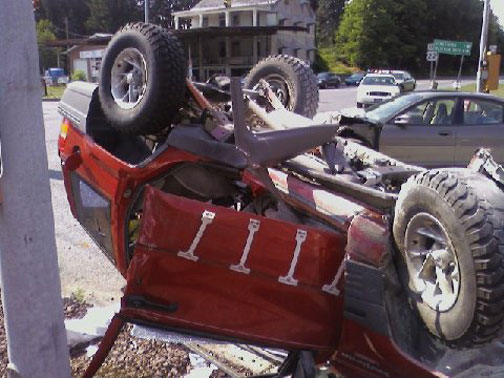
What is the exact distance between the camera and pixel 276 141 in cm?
321

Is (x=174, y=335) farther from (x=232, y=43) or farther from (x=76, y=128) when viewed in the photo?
(x=232, y=43)

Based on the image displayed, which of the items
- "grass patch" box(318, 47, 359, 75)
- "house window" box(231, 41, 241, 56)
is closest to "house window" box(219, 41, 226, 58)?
"house window" box(231, 41, 241, 56)

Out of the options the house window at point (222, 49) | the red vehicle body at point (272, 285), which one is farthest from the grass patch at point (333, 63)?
the red vehicle body at point (272, 285)

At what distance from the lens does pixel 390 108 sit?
991 cm

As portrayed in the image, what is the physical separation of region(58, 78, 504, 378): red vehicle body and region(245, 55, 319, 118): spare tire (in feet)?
8.29

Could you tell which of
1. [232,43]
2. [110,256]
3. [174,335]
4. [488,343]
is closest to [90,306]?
[110,256]

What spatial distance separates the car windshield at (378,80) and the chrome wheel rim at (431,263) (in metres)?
27.5

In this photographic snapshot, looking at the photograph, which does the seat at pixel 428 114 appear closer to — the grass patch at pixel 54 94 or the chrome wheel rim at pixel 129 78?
the chrome wheel rim at pixel 129 78

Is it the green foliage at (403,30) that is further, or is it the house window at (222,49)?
the green foliage at (403,30)

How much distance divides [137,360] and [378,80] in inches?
1079

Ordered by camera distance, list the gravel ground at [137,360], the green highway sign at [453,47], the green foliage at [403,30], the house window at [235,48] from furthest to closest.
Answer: the green foliage at [403,30] → the house window at [235,48] → the green highway sign at [453,47] → the gravel ground at [137,360]

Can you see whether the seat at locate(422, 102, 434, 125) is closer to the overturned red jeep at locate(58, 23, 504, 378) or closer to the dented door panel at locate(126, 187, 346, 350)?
the overturned red jeep at locate(58, 23, 504, 378)

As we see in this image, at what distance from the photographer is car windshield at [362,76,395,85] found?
2914cm

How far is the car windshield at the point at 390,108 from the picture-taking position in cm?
970
